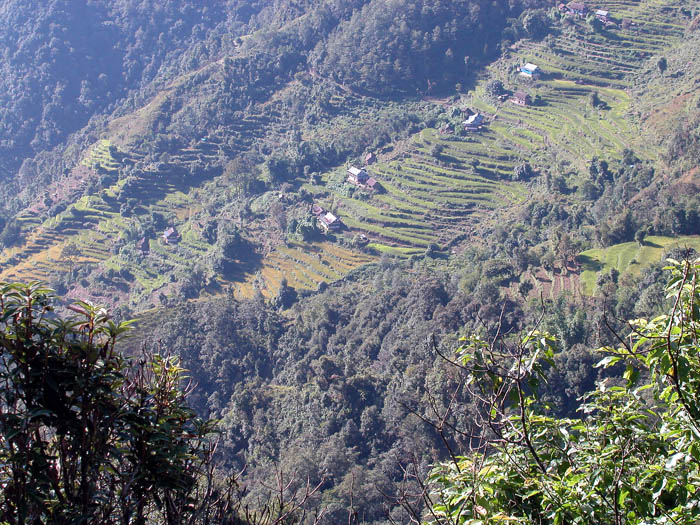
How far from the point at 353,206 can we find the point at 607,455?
154 feet

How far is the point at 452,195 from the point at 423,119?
15.3 metres

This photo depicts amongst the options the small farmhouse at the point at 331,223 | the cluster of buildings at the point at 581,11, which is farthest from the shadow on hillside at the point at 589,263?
the cluster of buildings at the point at 581,11

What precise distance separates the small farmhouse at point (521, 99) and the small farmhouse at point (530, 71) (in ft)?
9.28

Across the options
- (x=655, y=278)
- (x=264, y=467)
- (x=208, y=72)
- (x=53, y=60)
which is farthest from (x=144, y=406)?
(x=53, y=60)

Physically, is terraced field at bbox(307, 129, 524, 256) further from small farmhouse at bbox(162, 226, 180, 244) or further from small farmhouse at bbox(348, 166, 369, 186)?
small farmhouse at bbox(162, 226, 180, 244)

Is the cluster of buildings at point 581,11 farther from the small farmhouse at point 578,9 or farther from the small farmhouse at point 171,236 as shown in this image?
the small farmhouse at point 171,236

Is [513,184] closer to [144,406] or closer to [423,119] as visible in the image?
[423,119]

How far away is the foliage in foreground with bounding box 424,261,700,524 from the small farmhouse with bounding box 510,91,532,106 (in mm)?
54963

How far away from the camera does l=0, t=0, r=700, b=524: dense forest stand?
2581 cm

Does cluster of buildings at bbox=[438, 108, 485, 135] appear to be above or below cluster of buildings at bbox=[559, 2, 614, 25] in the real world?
below

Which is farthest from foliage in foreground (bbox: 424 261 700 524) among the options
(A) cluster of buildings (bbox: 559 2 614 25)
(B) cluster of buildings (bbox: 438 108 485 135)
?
(A) cluster of buildings (bbox: 559 2 614 25)

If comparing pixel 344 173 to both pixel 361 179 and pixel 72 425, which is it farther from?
pixel 72 425

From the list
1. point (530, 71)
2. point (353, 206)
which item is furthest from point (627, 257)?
point (530, 71)

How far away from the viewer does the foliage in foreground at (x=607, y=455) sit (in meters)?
3.30
